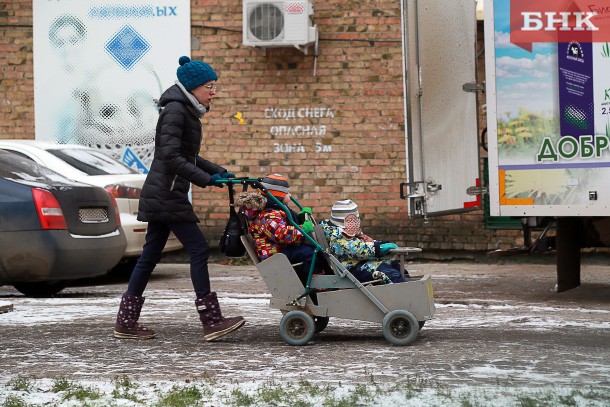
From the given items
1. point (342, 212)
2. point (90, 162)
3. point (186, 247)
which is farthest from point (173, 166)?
point (90, 162)

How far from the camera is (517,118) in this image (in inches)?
408

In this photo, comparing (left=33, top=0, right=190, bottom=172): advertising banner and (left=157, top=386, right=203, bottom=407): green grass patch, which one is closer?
(left=157, top=386, right=203, bottom=407): green grass patch

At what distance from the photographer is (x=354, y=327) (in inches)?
355

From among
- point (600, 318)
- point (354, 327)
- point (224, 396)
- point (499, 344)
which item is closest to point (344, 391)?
point (224, 396)

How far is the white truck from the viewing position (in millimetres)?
10117

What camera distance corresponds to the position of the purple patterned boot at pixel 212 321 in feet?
26.7

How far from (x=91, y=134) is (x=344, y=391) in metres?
11.6

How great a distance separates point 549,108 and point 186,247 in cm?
362

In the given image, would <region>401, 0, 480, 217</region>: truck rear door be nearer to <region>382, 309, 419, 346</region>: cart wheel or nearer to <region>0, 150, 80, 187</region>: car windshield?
<region>382, 309, 419, 346</region>: cart wheel

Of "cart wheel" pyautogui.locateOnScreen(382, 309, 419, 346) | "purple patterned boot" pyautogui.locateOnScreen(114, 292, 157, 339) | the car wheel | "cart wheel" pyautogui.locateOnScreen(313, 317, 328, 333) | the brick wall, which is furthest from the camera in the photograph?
the brick wall

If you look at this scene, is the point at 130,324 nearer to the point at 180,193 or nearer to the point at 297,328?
the point at 180,193

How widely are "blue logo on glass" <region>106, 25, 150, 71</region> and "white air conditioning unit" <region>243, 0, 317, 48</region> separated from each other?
5.57 feet

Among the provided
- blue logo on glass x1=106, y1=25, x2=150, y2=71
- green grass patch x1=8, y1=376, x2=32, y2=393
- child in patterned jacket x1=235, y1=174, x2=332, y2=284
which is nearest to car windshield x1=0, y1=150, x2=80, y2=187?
child in patterned jacket x1=235, y1=174, x2=332, y2=284

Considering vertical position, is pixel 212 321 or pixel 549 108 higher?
pixel 549 108
